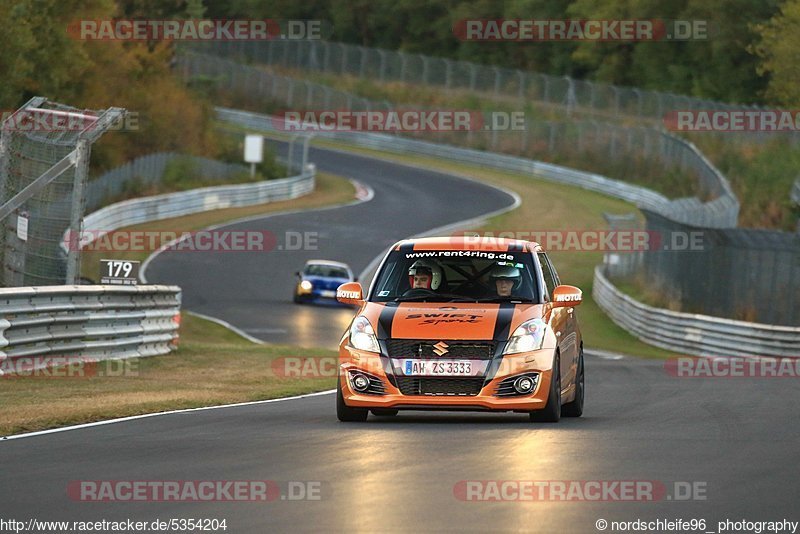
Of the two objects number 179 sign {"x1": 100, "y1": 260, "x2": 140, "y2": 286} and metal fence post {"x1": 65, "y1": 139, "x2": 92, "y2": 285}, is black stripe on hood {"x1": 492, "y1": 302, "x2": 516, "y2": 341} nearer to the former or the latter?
metal fence post {"x1": 65, "y1": 139, "x2": 92, "y2": 285}

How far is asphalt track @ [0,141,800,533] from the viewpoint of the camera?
8469 mm

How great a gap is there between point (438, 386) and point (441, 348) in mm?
312

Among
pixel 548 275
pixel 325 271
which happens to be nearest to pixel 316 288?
pixel 325 271

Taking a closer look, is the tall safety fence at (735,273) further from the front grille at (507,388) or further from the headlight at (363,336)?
the headlight at (363,336)

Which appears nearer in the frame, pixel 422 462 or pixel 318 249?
pixel 422 462

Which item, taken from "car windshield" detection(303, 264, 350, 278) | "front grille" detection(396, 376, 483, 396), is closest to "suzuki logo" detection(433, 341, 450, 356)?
"front grille" detection(396, 376, 483, 396)

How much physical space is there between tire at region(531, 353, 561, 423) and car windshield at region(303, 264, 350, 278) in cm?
2672

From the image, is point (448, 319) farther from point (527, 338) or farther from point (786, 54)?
point (786, 54)

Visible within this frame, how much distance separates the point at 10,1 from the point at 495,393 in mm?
34921

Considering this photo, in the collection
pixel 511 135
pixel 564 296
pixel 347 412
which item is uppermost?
pixel 564 296

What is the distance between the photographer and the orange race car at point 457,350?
1345 centimetres

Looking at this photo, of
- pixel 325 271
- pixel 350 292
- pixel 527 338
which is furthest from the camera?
pixel 325 271

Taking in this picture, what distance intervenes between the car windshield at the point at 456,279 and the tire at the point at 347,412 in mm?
1021

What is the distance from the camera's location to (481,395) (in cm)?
1346
